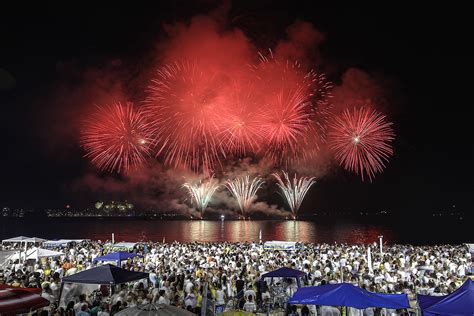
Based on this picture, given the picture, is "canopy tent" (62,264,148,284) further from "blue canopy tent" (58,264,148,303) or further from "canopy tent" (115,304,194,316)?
"canopy tent" (115,304,194,316)

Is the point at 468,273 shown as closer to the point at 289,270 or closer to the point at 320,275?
the point at 320,275

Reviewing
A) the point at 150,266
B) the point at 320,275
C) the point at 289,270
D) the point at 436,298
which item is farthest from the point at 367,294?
the point at 150,266

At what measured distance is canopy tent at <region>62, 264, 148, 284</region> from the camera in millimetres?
11229

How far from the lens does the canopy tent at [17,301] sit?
296 inches

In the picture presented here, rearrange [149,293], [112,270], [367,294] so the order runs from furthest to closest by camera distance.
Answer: [149,293] → [112,270] → [367,294]

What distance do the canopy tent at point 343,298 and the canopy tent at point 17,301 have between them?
5716 mm

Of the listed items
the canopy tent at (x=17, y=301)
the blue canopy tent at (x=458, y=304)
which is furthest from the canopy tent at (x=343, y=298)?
the canopy tent at (x=17, y=301)

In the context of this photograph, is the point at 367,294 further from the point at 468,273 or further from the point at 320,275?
the point at 468,273

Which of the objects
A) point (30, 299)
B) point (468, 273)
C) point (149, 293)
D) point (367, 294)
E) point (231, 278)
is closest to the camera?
point (30, 299)

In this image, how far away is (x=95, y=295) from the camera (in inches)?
539

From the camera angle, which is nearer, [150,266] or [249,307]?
[249,307]

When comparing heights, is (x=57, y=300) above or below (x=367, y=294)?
below

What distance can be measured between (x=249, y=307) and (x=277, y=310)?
8.02 ft

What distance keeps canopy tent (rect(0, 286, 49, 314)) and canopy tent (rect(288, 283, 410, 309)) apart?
5.72 metres
